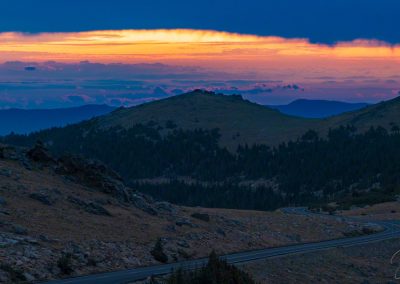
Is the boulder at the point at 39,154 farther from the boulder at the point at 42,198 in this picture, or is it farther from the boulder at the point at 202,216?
the boulder at the point at 202,216

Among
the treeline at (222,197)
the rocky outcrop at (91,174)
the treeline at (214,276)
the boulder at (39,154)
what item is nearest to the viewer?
the treeline at (214,276)

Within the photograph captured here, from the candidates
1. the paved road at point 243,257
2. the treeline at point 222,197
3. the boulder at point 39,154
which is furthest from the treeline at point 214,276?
the treeline at point 222,197

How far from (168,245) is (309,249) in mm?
11795

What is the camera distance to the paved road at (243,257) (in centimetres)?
3059

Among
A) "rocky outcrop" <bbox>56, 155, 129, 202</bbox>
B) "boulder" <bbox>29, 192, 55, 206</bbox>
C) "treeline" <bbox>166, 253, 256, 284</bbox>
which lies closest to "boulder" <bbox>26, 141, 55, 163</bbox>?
"rocky outcrop" <bbox>56, 155, 129, 202</bbox>

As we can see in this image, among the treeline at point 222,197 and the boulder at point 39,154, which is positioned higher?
the boulder at point 39,154

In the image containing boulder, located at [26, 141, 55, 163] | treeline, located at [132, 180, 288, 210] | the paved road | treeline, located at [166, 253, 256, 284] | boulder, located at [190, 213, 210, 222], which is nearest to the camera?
treeline, located at [166, 253, 256, 284]

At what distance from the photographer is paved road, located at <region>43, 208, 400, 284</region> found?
100 feet

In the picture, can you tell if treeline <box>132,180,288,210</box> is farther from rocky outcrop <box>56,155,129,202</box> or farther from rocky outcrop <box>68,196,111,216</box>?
rocky outcrop <box>68,196,111,216</box>

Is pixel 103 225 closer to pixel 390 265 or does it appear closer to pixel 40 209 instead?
pixel 40 209

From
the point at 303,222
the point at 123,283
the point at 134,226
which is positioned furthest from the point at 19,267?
the point at 303,222

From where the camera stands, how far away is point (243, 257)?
41531mm

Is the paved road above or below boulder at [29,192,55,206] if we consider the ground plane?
below

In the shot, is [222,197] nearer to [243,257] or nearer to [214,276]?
[243,257]
